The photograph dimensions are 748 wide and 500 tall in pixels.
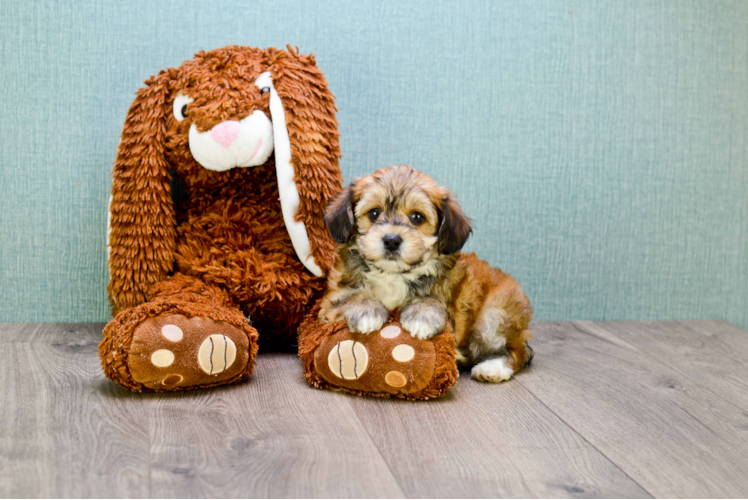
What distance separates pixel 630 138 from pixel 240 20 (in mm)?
1852

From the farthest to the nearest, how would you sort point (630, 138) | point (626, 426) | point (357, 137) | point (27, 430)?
point (630, 138) → point (357, 137) → point (626, 426) → point (27, 430)

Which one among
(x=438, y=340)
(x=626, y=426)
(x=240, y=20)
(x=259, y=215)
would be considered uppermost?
(x=240, y=20)

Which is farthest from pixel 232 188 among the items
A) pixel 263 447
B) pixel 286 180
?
pixel 263 447

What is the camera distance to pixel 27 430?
1794 millimetres

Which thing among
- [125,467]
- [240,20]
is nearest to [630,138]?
[240,20]

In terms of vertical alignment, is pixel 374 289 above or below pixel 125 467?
above

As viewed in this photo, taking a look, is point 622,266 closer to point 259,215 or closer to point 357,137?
point 357,137

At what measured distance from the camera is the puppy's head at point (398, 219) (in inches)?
84.1

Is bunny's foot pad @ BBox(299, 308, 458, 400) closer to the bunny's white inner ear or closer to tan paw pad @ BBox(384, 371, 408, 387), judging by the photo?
tan paw pad @ BBox(384, 371, 408, 387)

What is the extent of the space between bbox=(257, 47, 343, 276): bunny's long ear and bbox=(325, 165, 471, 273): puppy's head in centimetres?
16

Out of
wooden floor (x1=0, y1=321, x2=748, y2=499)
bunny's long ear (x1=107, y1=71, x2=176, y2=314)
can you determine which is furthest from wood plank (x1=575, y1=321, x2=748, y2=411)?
bunny's long ear (x1=107, y1=71, x2=176, y2=314)

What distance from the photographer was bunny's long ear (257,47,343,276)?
239cm

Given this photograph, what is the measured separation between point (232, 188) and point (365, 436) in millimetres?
1136

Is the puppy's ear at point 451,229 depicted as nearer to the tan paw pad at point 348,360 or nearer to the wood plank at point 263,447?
the tan paw pad at point 348,360
